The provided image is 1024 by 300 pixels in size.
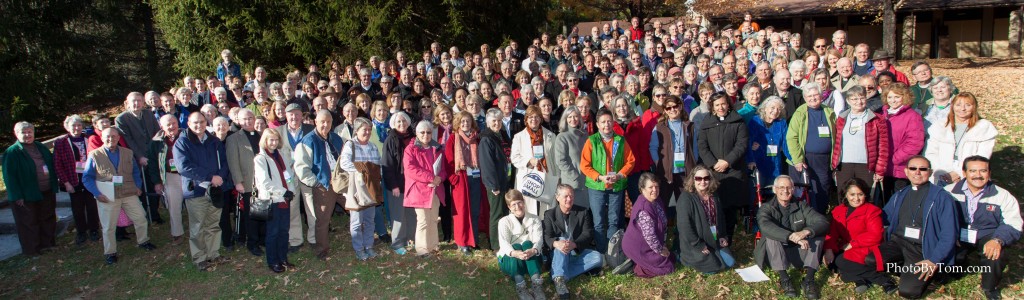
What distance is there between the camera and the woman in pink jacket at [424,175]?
679cm

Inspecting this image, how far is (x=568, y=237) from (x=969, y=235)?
3.58m

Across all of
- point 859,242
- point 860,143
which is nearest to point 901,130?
point 860,143

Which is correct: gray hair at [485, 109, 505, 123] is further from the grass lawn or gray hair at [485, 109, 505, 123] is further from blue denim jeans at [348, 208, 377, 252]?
blue denim jeans at [348, 208, 377, 252]

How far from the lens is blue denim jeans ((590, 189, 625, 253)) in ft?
21.9

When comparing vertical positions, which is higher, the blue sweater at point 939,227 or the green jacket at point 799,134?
the green jacket at point 799,134

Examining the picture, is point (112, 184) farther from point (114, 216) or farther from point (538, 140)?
point (538, 140)

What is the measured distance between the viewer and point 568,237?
20.7 ft

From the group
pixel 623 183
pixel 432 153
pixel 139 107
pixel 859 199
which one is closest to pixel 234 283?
pixel 432 153

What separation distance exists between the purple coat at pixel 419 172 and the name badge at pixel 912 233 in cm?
457

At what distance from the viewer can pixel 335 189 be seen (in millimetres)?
6824

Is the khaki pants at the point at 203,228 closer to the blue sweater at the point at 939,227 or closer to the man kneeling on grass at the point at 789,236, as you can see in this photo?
the man kneeling on grass at the point at 789,236

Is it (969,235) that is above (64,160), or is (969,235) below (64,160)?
below

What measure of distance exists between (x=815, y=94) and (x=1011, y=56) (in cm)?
1847

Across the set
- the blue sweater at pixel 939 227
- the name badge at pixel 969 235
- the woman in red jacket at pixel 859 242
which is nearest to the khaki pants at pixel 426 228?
the woman in red jacket at pixel 859 242
